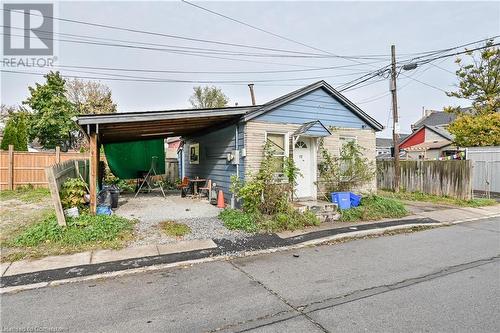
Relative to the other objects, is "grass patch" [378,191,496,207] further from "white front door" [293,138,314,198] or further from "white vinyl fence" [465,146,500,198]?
"white front door" [293,138,314,198]

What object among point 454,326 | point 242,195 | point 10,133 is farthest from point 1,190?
point 454,326

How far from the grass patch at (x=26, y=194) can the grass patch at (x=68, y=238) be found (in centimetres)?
603

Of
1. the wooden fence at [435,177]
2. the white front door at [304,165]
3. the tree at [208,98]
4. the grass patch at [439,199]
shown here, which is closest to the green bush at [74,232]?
the white front door at [304,165]

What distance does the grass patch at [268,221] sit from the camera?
7.51 meters

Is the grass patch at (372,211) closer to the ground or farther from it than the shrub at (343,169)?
closer to the ground

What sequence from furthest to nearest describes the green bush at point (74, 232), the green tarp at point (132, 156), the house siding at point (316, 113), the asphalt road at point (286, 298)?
the green tarp at point (132, 156), the house siding at point (316, 113), the green bush at point (74, 232), the asphalt road at point (286, 298)

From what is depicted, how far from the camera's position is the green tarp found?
509 inches

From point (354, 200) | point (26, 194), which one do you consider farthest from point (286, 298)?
point (26, 194)

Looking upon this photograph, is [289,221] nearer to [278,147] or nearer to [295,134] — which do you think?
[278,147]

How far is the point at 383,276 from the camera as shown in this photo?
A: 4734 millimetres

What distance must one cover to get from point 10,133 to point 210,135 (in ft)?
38.2

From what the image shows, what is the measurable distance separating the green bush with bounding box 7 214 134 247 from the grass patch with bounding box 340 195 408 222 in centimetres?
613

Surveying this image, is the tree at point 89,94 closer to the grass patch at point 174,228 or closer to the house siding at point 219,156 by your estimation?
the house siding at point 219,156

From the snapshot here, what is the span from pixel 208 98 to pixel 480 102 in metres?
26.5
